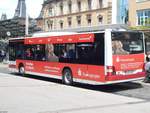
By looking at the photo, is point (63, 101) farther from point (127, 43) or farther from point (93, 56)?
point (127, 43)

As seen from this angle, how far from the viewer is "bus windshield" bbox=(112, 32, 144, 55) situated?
17422 mm

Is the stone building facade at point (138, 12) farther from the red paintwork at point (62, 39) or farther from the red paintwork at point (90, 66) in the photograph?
the red paintwork at point (90, 66)

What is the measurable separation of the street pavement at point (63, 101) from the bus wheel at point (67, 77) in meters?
1.85

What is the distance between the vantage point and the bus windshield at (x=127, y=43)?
1742 cm

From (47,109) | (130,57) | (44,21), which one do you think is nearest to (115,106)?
(47,109)

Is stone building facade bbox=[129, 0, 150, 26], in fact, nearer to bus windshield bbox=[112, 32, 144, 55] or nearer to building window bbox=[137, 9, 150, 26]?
building window bbox=[137, 9, 150, 26]

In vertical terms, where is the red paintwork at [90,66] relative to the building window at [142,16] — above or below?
below

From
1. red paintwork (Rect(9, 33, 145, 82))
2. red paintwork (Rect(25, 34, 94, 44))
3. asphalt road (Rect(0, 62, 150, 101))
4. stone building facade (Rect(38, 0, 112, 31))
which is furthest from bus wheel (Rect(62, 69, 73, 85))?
stone building facade (Rect(38, 0, 112, 31))

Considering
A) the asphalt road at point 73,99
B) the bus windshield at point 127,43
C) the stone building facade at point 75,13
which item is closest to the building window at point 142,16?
the stone building facade at point 75,13

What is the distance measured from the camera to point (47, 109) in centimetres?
1225

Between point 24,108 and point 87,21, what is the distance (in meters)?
58.7

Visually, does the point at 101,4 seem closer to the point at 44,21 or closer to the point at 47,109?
the point at 44,21

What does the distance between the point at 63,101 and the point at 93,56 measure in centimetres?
436

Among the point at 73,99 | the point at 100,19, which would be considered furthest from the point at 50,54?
the point at 100,19
